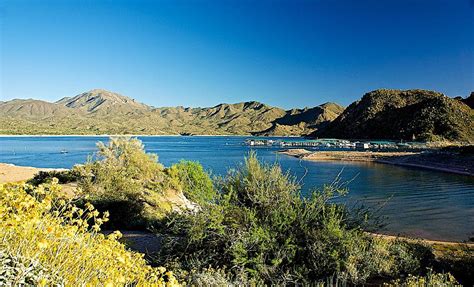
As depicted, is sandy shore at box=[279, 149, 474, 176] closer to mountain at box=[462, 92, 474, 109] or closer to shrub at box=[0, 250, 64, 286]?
shrub at box=[0, 250, 64, 286]

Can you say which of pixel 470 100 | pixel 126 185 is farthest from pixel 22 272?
pixel 470 100

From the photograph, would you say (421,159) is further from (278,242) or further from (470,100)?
(470,100)

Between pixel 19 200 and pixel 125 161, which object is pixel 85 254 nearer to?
pixel 19 200

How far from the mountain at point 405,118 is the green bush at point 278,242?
95.1m

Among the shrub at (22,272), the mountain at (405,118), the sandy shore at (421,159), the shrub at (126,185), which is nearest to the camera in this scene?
the shrub at (22,272)

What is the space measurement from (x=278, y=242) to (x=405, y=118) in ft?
369

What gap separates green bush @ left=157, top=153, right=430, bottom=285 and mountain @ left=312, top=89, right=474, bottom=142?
312 ft

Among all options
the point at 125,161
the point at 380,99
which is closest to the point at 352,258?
the point at 125,161

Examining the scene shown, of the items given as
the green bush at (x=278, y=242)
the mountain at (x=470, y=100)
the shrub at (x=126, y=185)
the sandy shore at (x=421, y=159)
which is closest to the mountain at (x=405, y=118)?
the mountain at (x=470, y=100)

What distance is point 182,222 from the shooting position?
28.3 feet

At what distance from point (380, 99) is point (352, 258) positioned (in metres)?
127

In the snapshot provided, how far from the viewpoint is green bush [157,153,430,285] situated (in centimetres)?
735

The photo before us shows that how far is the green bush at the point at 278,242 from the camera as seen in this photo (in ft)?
24.1

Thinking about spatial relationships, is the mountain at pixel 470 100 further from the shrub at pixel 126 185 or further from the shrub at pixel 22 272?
the shrub at pixel 22 272
